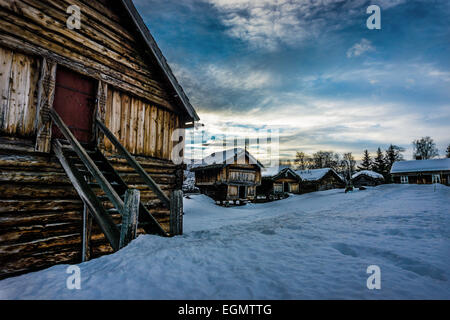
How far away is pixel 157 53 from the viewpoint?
6887 millimetres

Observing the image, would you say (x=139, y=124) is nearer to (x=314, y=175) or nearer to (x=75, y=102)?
(x=75, y=102)

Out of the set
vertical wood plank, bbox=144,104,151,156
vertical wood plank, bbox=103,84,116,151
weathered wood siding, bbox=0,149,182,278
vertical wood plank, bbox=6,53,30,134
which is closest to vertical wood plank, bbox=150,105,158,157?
vertical wood plank, bbox=144,104,151,156

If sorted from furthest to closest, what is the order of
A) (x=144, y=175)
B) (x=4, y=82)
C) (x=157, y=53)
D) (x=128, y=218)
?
(x=157, y=53)
(x=144, y=175)
(x=4, y=82)
(x=128, y=218)

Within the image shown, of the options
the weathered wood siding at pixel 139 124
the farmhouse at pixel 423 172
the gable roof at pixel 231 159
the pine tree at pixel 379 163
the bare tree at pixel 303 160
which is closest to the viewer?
the weathered wood siding at pixel 139 124

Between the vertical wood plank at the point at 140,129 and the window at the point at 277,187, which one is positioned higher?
the vertical wood plank at the point at 140,129

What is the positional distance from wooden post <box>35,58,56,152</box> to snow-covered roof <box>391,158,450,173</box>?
43.3 metres

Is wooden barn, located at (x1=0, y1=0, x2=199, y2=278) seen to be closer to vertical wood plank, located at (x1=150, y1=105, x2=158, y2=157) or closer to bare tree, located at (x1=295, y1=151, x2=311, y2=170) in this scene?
vertical wood plank, located at (x1=150, y1=105, x2=158, y2=157)

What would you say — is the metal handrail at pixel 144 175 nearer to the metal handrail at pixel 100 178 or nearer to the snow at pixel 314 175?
the metal handrail at pixel 100 178

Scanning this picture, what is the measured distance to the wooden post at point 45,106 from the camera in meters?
4.57

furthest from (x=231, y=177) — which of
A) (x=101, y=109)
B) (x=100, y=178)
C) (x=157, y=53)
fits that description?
(x=100, y=178)

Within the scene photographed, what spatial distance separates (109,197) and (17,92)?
3091 millimetres

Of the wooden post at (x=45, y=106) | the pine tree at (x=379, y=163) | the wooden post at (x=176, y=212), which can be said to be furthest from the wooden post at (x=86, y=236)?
the pine tree at (x=379, y=163)

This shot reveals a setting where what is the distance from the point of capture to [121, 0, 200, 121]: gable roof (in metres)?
6.26

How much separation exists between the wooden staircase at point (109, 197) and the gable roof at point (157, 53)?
2.82 m
